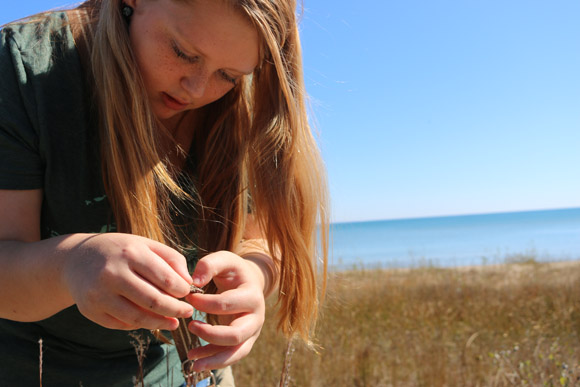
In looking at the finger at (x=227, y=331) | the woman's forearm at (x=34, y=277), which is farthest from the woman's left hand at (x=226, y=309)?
the woman's forearm at (x=34, y=277)

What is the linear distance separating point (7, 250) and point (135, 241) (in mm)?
371

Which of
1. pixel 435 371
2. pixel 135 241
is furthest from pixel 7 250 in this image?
pixel 435 371

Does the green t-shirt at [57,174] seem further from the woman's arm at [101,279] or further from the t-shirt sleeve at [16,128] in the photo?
Result: the woman's arm at [101,279]

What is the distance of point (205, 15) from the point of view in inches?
52.0

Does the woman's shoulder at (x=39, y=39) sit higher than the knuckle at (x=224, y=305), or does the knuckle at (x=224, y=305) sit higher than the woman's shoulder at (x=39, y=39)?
the woman's shoulder at (x=39, y=39)

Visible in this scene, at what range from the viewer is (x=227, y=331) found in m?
1.03

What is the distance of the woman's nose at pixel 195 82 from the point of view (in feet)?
4.56

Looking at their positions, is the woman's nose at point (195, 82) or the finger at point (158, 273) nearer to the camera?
the finger at point (158, 273)

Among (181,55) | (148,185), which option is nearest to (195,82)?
(181,55)

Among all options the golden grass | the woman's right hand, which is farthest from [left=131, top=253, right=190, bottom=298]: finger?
the golden grass

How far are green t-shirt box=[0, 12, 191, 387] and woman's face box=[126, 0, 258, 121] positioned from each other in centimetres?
20

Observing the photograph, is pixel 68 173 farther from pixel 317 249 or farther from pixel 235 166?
pixel 317 249

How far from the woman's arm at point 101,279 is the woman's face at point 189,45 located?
57 cm

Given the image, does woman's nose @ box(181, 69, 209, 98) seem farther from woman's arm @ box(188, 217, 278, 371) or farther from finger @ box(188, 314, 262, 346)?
finger @ box(188, 314, 262, 346)
